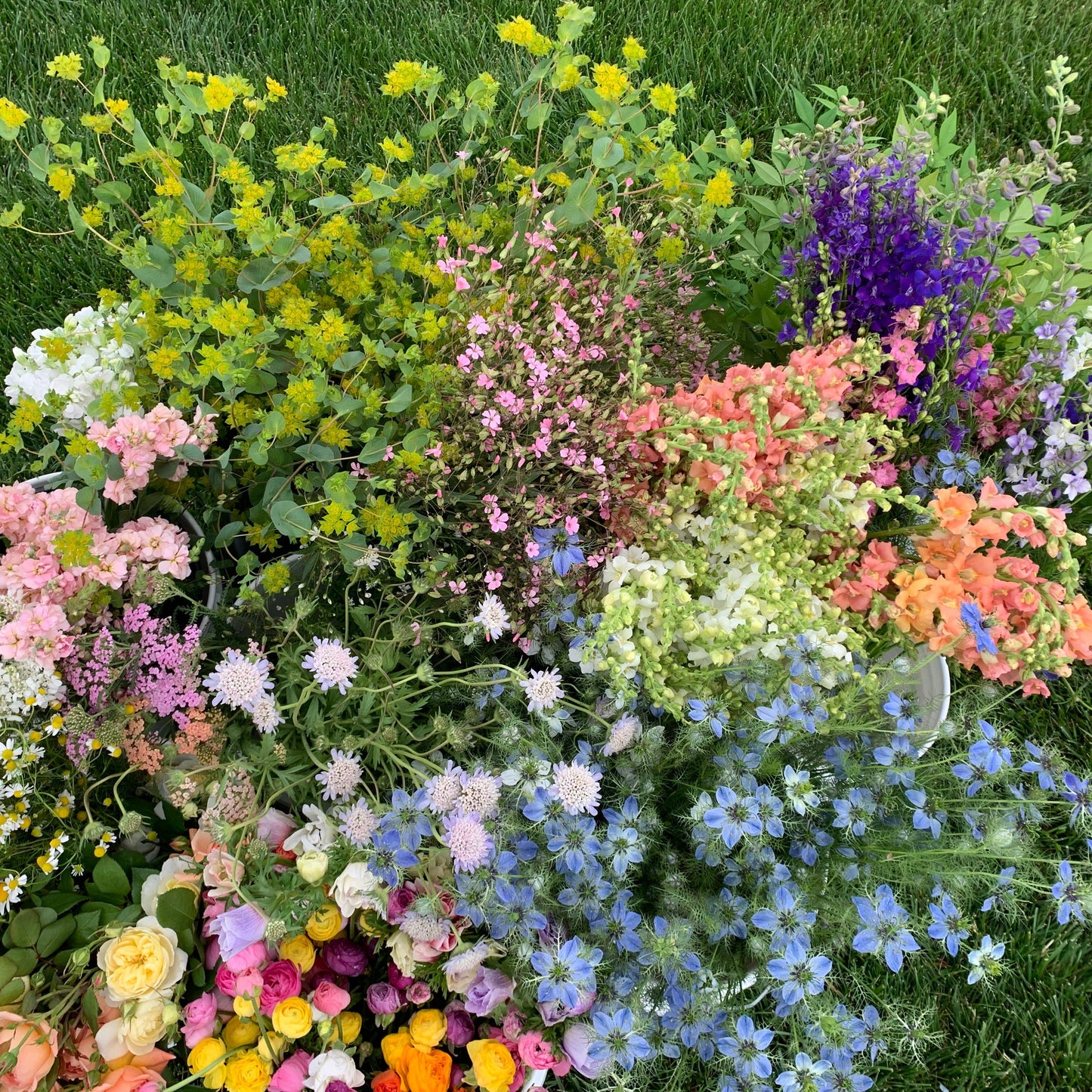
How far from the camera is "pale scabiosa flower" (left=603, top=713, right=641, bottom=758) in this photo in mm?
1310

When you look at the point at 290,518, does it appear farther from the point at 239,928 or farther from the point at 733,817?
the point at 733,817

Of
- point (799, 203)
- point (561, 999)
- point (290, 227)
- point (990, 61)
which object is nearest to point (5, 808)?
point (561, 999)

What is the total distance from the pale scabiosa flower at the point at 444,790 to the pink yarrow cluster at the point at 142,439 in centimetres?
65

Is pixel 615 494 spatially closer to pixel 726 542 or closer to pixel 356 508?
pixel 726 542

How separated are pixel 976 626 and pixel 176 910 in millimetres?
1220

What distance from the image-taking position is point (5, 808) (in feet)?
4.55

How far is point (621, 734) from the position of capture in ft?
4.30

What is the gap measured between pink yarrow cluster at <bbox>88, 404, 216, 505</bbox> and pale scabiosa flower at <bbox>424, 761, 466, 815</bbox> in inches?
25.5

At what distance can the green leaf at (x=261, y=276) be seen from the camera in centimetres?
140

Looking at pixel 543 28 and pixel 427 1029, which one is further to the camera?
pixel 543 28

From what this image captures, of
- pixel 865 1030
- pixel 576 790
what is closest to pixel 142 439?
pixel 576 790

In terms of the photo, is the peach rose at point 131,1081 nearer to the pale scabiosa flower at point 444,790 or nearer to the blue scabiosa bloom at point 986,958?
the pale scabiosa flower at point 444,790

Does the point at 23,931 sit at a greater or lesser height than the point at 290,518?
lesser

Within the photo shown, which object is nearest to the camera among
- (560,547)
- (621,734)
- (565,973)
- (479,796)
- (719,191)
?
(565,973)
